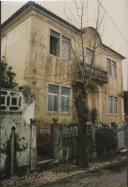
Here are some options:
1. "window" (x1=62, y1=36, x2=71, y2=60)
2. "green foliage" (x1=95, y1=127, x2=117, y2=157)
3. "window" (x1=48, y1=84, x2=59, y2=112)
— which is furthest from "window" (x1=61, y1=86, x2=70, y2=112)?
"green foliage" (x1=95, y1=127, x2=117, y2=157)

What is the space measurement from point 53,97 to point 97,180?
18.3 ft

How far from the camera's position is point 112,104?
16156 millimetres

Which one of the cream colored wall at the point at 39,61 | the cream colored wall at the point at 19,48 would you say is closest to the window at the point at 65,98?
the cream colored wall at the point at 39,61

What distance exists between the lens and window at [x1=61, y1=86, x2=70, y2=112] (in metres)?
11.5

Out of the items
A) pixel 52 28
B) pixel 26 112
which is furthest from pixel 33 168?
pixel 52 28

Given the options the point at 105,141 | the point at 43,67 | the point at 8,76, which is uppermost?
the point at 43,67

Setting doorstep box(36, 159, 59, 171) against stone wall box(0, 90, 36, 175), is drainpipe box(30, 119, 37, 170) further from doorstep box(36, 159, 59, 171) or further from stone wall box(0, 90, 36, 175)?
doorstep box(36, 159, 59, 171)

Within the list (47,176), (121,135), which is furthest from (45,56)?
(47,176)

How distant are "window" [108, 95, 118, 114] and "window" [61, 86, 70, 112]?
4.86 m

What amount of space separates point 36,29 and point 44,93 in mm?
2818

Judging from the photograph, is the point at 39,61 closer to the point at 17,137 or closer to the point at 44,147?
the point at 44,147

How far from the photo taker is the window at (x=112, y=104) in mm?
15828

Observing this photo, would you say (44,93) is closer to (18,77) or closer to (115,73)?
(18,77)

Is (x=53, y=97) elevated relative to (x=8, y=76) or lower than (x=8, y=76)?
lower
